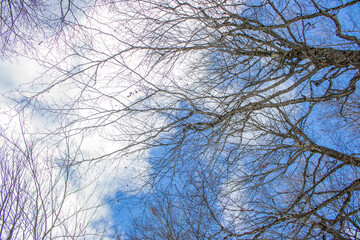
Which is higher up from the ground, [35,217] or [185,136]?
[185,136]

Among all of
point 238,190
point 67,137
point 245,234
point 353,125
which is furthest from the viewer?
point 353,125

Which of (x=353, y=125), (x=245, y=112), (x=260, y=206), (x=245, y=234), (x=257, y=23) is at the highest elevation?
(x=257, y=23)

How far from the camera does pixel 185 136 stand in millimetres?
4031

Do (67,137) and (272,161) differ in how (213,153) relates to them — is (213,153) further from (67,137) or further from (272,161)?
(67,137)

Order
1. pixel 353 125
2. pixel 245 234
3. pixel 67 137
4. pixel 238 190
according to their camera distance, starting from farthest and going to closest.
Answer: pixel 353 125
pixel 238 190
pixel 245 234
pixel 67 137

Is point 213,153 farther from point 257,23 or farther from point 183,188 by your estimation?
point 257,23

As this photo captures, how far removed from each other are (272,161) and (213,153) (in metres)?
1.63

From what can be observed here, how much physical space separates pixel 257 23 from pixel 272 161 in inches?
103

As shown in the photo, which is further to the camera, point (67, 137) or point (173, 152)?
point (173, 152)

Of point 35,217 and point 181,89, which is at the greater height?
point 181,89

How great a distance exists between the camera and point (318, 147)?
4359 mm

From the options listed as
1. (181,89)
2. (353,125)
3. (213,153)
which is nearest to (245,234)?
(213,153)

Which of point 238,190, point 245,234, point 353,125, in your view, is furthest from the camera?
point 353,125

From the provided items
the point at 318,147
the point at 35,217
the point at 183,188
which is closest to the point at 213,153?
the point at 183,188
